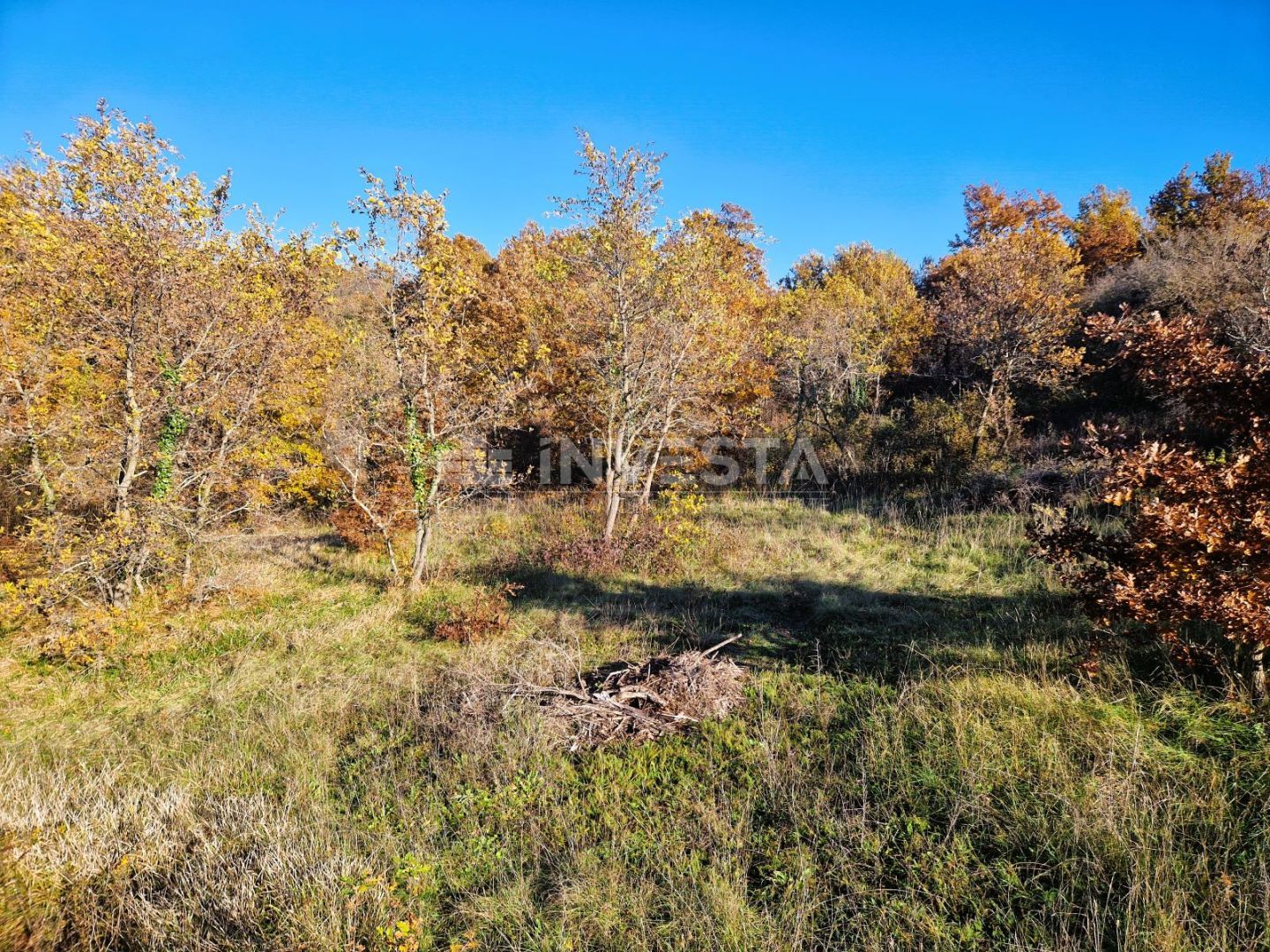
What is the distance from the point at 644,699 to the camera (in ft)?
18.9

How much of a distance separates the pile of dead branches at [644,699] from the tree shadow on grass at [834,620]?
42.1 inches

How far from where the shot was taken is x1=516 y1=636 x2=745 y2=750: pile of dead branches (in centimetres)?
539

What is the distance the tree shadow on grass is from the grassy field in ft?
0.23

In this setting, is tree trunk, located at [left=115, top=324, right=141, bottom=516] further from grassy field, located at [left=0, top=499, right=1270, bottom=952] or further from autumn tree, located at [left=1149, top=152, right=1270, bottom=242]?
autumn tree, located at [left=1149, top=152, right=1270, bottom=242]

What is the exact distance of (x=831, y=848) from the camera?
11.9 ft

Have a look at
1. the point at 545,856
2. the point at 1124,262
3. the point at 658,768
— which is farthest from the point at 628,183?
Answer: the point at 1124,262

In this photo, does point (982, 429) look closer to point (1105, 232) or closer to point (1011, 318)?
point (1011, 318)

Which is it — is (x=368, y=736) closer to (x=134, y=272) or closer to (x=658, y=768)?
(x=658, y=768)

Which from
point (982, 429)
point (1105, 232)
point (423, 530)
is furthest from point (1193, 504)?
point (1105, 232)

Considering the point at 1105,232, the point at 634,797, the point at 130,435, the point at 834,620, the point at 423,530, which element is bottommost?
the point at 634,797

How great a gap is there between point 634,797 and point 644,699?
1.34 metres

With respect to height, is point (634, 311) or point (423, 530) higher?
point (634, 311)

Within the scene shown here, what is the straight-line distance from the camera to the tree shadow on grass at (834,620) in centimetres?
634

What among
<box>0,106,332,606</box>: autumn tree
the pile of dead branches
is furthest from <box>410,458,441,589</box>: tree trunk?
the pile of dead branches
